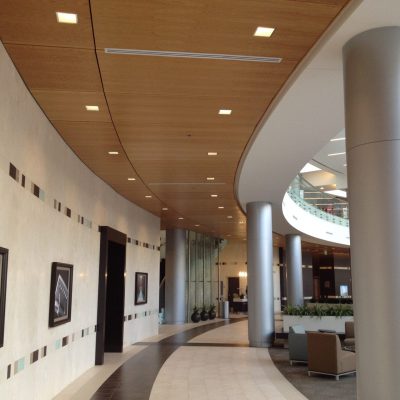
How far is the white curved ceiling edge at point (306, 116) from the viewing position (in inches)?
165

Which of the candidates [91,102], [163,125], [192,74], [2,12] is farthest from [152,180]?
[2,12]

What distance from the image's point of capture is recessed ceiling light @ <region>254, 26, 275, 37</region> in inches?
173

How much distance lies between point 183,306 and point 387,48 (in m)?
17.3

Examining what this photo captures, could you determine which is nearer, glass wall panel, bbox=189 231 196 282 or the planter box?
the planter box

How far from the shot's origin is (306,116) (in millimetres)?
6641

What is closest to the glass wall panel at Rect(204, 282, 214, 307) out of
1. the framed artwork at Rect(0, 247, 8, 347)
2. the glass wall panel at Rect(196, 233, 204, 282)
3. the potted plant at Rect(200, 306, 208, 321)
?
the glass wall panel at Rect(196, 233, 204, 282)

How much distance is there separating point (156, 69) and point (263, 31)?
1.29 m

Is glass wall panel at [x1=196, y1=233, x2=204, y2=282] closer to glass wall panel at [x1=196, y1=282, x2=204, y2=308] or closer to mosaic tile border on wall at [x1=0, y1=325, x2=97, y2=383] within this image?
glass wall panel at [x1=196, y1=282, x2=204, y2=308]

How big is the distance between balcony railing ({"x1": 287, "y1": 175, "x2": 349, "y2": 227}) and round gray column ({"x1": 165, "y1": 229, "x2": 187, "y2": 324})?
5.25 metres

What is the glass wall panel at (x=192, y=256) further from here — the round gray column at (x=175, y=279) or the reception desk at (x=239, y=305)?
the reception desk at (x=239, y=305)

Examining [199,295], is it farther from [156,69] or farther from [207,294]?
[156,69]

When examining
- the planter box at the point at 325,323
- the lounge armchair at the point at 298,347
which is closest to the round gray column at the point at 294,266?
the planter box at the point at 325,323

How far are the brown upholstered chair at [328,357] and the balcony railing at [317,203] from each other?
10.1 m

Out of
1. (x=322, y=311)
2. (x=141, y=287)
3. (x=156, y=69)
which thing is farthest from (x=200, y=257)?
(x=156, y=69)
